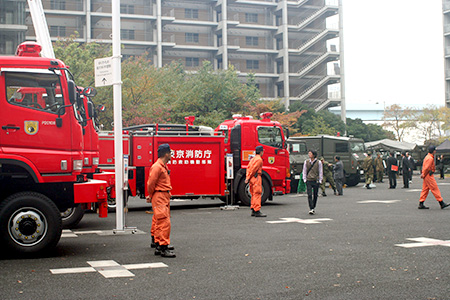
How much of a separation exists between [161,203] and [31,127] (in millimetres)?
2332

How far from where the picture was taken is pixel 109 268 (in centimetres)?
801

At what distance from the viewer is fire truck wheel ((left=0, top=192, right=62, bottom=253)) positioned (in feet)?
28.9

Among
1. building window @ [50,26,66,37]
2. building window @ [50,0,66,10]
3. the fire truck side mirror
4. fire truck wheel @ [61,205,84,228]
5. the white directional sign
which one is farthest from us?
building window @ [50,0,66,10]

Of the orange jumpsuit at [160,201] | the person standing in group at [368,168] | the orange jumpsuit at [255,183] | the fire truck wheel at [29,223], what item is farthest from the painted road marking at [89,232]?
the person standing in group at [368,168]

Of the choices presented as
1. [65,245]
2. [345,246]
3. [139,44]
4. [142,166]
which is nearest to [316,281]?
[345,246]

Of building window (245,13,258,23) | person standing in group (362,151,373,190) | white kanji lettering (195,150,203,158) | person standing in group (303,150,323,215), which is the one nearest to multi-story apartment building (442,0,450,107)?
building window (245,13,258,23)

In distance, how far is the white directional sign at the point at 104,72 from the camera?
12195 millimetres

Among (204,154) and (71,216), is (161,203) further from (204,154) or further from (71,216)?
(204,154)

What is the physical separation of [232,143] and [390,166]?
11849mm

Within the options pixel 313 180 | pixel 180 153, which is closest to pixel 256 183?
pixel 313 180

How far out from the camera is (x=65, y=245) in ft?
34.2

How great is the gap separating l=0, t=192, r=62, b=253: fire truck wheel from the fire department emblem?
94 centimetres

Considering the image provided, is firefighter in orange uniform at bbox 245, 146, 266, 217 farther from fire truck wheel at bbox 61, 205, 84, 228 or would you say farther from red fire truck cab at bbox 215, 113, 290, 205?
fire truck wheel at bbox 61, 205, 84, 228

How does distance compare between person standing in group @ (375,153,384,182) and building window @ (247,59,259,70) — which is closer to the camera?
person standing in group @ (375,153,384,182)
